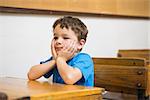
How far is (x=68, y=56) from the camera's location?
4.74 ft

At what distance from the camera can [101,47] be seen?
2719mm

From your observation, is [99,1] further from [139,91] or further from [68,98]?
[68,98]

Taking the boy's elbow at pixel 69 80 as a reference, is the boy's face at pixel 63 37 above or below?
above

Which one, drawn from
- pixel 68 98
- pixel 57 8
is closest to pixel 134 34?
pixel 57 8

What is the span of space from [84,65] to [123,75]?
79cm

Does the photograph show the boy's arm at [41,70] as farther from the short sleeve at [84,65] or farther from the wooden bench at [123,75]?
the wooden bench at [123,75]

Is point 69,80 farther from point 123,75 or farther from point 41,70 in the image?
point 123,75

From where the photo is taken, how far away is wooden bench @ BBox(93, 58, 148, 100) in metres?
2.03

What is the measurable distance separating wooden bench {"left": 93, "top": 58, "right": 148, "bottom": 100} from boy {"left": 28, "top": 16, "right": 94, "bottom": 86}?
0.66 meters

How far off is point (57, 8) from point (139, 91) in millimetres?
825

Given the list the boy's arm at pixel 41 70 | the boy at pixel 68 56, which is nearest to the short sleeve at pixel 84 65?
the boy at pixel 68 56

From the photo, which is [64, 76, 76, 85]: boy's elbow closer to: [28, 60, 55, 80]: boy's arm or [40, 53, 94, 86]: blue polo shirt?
[40, 53, 94, 86]: blue polo shirt

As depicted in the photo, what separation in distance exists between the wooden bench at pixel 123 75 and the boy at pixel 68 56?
Answer: 2.15ft

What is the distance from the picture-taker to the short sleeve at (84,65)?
1343mm
